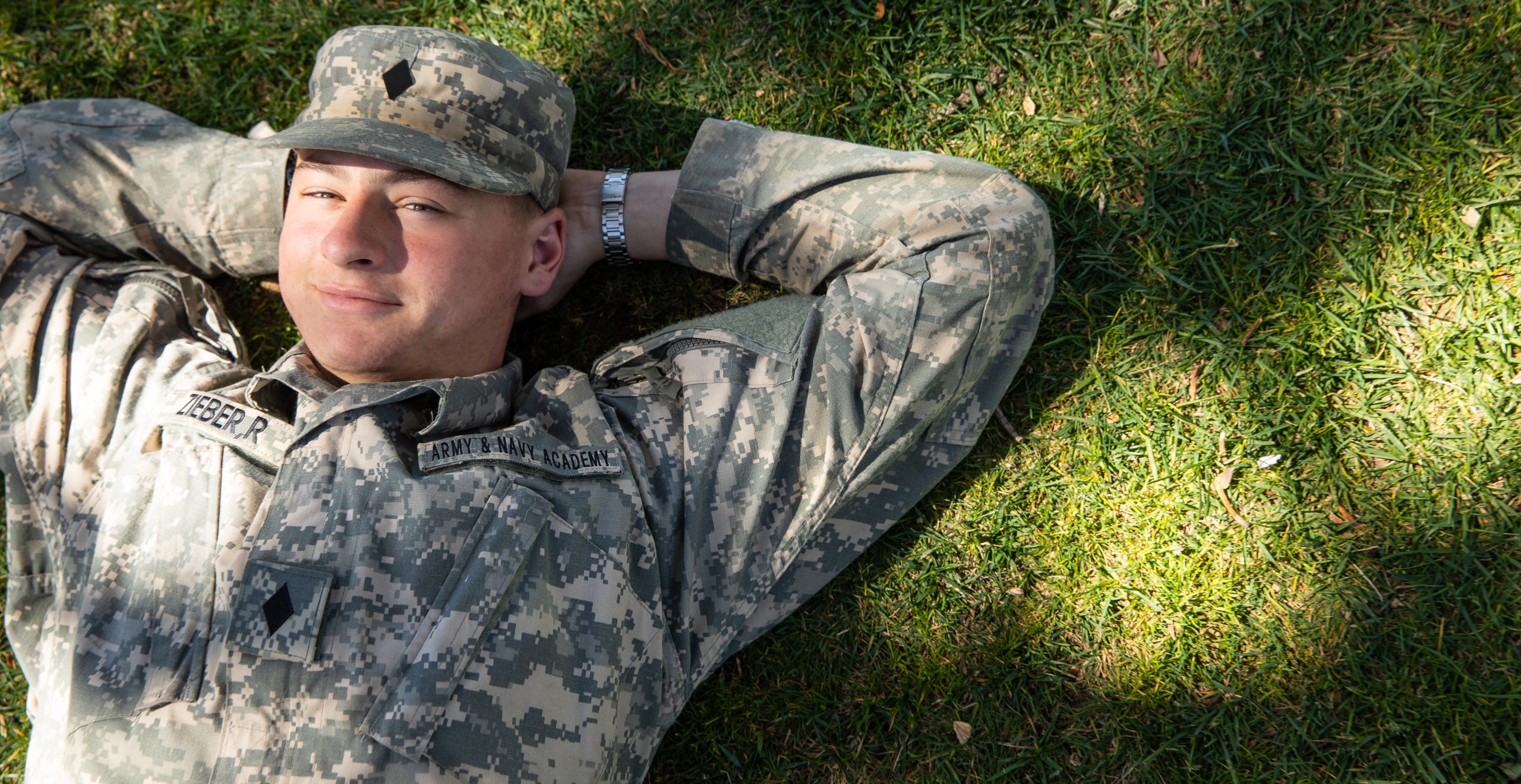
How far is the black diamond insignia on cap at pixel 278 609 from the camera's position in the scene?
243 cm

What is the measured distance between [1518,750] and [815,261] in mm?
2593

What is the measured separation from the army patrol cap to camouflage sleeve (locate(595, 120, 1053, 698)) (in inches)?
21.8

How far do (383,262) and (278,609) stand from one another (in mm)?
947

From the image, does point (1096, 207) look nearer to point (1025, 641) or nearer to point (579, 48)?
point (1025, 641)

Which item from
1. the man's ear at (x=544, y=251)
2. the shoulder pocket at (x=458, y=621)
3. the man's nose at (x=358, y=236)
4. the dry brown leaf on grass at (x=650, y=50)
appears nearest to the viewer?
the shoulder pocket at (x=458, y=621)

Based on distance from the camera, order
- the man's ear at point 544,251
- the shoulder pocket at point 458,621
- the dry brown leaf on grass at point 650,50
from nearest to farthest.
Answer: the shoulder pocket at point 458,621 → the man's ear at point 544,251 → the dry brown leaf on grass at point 650,50

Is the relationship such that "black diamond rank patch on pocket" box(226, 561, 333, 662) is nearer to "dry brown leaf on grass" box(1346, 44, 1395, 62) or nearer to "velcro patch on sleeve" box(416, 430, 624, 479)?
"velcro patch on sleeve" box(416, 430, 624, 479)

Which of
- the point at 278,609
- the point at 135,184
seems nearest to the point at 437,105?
the point at 135,184

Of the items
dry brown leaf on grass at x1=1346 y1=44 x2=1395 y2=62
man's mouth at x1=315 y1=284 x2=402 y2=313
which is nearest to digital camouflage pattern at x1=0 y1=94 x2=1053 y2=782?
man's mouth at x1=315 y1=284 x2=402 y2=313

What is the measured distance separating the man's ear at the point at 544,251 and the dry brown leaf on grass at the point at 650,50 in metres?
0.85

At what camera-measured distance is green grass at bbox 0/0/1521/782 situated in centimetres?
302

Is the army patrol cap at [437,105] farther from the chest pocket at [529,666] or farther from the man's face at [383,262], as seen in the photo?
the chest pocket at [529,666]

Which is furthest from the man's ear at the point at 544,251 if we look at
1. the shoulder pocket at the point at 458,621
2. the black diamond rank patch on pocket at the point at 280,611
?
the black diamond rank patch on pocket at the point at 280,611

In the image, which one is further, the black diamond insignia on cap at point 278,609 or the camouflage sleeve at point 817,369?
the camouflage sleeve at point 817,369
